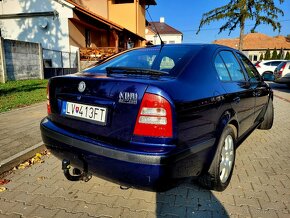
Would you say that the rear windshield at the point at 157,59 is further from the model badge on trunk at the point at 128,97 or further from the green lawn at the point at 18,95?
the green lawn at the point at 18,95

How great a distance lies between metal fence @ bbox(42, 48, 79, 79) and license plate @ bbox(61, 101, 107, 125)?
12526mm

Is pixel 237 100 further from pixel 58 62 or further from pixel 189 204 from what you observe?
pixel 58 62

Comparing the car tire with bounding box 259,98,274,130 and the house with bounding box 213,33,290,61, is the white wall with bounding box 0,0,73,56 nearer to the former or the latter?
the car tire with bounding box 259,98,274,130

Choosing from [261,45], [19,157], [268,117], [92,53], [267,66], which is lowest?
[19,157]

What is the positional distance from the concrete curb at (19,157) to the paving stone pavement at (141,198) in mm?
130

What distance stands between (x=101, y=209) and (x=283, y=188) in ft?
6.84

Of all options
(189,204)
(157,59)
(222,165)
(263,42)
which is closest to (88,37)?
(157,59)

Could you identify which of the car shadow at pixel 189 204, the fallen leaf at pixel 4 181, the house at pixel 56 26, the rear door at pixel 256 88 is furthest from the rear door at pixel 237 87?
the house at pixel 56 26

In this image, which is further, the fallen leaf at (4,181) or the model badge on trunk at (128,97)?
the fallen leaf at (4,181)

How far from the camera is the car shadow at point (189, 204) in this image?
8.15 feet

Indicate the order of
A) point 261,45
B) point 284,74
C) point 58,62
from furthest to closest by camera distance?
point 261,45, point 58,62, point 284,74

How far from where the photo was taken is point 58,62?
15492 millimetres

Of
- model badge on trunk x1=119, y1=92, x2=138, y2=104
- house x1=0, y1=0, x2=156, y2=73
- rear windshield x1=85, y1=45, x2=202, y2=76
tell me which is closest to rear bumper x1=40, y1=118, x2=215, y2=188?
model badge on trunk x1=119, y1=92, x2=138, y2=104

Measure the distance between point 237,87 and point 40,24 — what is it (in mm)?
17814
